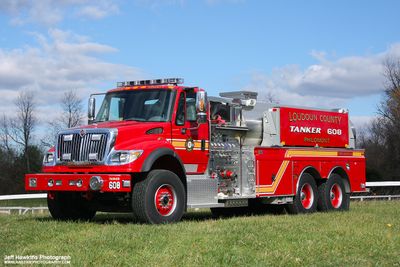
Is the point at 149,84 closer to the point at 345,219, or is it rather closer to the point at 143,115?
the point at 143,115

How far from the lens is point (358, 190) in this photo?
58.1ft

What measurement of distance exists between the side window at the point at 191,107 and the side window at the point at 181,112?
0.14 m

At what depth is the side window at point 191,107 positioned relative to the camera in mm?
12512

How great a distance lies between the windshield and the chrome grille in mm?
1169

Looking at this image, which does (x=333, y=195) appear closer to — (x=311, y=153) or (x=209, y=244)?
(x=311, y=153)

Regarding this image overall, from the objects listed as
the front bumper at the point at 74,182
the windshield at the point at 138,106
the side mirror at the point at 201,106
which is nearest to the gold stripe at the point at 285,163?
the side mirror at the point at 201,106

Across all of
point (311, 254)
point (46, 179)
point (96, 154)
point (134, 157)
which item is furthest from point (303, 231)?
point (46, 179)

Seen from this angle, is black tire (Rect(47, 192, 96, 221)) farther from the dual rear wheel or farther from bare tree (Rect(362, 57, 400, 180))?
bare tree (Rect(362, 57, 400, 180))

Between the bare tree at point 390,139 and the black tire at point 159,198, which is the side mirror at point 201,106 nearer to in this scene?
the black tire at point 159,198

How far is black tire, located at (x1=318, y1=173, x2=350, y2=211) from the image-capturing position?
16297mm

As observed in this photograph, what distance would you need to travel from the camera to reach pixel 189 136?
1245cm

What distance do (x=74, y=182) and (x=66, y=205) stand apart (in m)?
1.56

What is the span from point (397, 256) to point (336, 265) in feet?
4.12

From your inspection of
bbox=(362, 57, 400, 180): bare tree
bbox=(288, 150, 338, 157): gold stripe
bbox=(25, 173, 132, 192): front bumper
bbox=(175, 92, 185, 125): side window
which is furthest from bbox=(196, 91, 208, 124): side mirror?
bbox=(362, 57, 400, 180): bare tree
